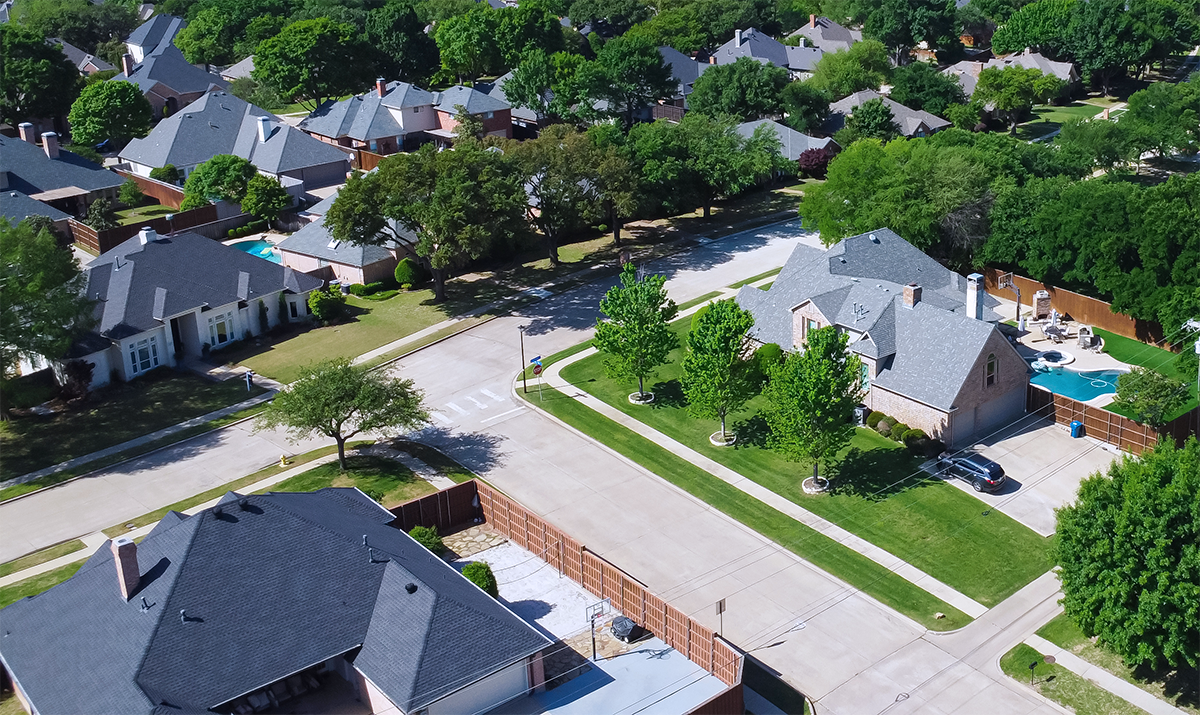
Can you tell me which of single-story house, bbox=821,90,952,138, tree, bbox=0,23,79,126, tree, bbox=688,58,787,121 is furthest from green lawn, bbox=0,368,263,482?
single-story house, bbox=821,90,952,138

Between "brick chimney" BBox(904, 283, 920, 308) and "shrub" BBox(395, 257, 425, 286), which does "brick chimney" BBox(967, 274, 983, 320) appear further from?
"shrub" BBox(395, 257, 425, 286)

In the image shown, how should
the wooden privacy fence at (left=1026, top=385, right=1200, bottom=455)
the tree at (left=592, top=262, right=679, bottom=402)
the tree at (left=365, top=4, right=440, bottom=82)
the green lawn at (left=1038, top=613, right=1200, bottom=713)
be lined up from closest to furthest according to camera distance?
1. the green lawn at (left=1038, top=613, right=1200, bottom=713)
2. the wooden privacy fence at (left=1026, top=385, right=1200, bottom=455)
3. the tree at (left=592, top=262, right=679, bottom=402)
4. the tree at (left=365, top=4, right=440, bottom=82)

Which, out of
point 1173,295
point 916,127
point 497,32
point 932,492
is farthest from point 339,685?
point 497,32

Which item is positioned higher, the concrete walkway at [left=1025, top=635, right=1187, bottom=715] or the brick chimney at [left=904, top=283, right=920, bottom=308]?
the brick chimney at [left=904, top=283, right=920, bottom=308]

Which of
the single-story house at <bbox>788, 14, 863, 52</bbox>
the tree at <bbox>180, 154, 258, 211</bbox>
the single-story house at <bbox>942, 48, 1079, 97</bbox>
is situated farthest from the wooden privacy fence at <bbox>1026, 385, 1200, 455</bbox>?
the single-story house at <bbox>788, 14, 863, 52</bbox>

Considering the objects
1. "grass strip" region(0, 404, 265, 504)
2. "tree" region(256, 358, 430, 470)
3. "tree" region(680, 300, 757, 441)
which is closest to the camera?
"tree" region(256, 358, 430, 470)

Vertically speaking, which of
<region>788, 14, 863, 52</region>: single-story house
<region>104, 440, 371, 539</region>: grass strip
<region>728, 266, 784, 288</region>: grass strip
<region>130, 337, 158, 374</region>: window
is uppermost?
<region>788, 14, 863, 52</region>: single-story house

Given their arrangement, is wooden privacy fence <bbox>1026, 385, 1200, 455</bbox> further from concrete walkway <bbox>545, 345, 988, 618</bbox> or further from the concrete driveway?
concrete walkway <bbox>545, 345, 988, 618</bbox>

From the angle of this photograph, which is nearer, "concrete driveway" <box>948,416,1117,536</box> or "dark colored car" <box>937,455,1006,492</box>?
"concrete driveway" <box>948,416,1117,536</box>
